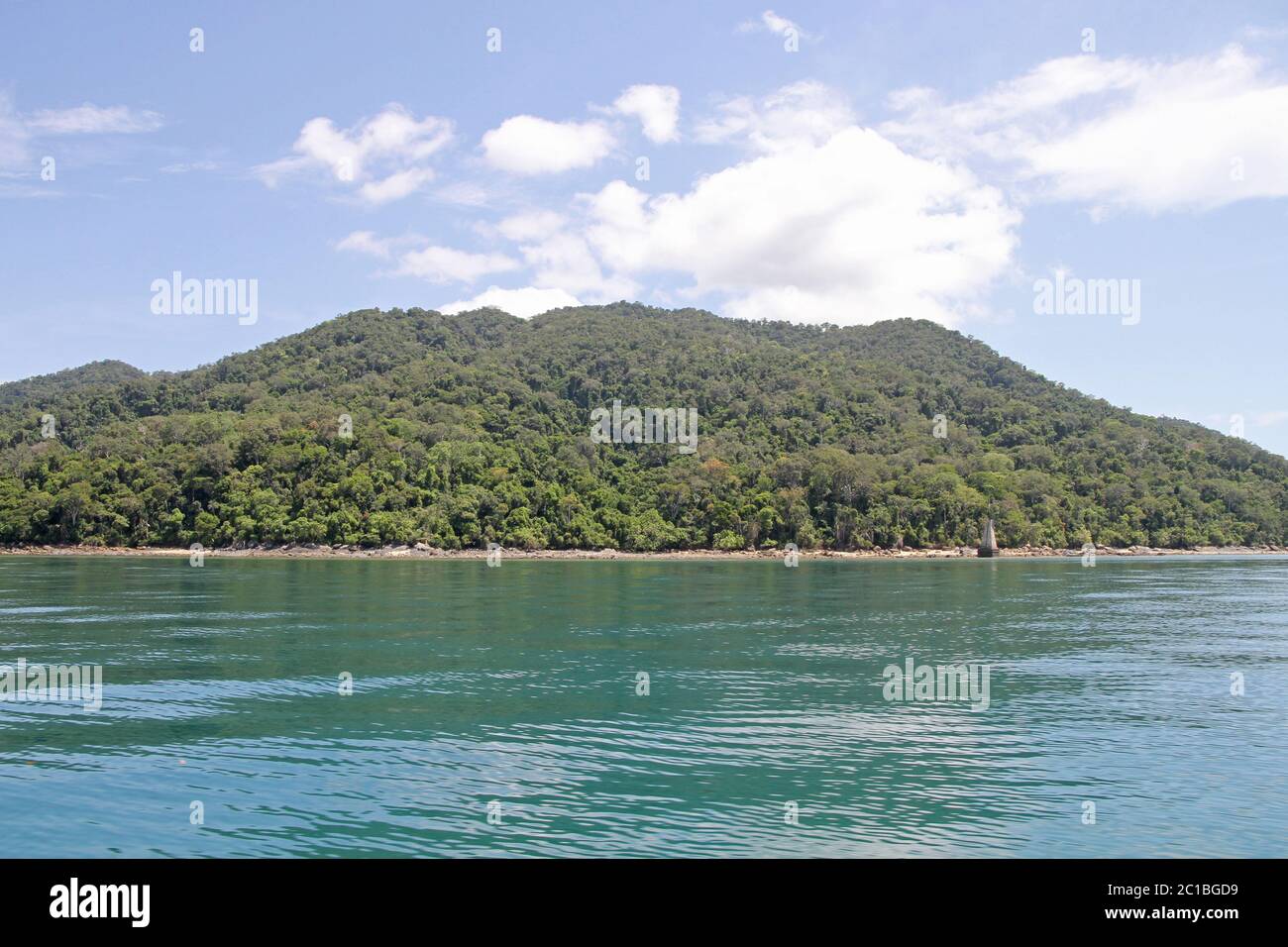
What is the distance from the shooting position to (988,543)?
151375mm

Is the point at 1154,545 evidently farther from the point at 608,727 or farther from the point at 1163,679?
the point at 608,727

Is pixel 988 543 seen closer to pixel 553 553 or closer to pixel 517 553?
pixel 553 553

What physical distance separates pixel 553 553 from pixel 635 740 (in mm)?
130884

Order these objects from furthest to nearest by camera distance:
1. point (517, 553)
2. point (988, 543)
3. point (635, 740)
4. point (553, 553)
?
point (553, 553), point (988, 543), point (517, 553), point (635, 740)

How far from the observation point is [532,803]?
17.7 metres

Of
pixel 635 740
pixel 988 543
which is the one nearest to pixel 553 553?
pixel 988 543

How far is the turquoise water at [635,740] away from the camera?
16328 millimetres

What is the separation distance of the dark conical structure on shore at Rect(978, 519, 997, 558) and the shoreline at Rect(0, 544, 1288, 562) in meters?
5.40

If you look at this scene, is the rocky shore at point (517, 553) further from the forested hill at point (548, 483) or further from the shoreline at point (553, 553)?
the forested hill at point (548, 483)

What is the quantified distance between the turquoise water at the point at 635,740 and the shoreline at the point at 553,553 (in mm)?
92974

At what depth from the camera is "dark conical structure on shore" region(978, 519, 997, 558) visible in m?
151
